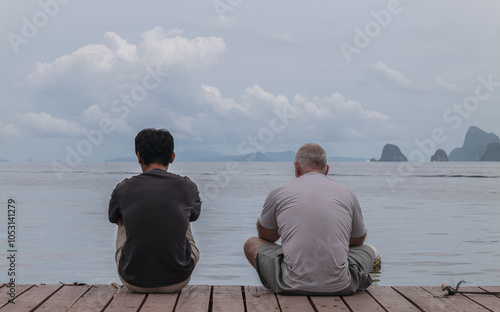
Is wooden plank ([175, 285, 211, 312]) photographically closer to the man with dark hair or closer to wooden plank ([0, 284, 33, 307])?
the man with dark hair

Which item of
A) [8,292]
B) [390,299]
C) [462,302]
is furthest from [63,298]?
[462,302]

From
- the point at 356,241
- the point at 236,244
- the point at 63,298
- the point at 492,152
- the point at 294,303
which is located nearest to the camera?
the point at 294,303

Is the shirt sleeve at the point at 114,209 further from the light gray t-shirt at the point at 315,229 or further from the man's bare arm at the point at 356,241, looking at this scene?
the man's bare arm at the point at 356,241

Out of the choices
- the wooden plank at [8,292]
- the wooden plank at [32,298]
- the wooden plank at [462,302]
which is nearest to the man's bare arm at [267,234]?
the wooden plank at [462,302]

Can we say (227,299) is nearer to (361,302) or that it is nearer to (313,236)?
(313,236)

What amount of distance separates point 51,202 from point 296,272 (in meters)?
17.8

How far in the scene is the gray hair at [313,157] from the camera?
15.5 feet

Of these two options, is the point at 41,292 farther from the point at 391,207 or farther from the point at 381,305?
the point at 391,207

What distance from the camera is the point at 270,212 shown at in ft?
15.5

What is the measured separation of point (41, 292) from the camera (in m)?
4.84

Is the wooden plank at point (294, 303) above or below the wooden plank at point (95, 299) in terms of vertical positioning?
above

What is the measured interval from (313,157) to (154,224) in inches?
53.3

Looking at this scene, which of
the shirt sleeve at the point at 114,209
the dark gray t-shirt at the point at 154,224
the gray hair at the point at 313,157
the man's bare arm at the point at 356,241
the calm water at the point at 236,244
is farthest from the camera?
the calm water at the point at 236,244

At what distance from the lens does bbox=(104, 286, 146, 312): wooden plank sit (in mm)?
4259
